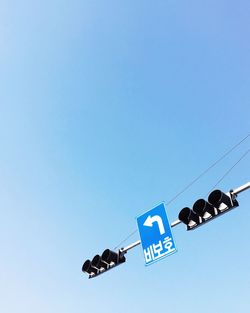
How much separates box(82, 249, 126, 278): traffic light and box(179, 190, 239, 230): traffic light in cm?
232

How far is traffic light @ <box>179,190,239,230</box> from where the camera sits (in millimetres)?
6188

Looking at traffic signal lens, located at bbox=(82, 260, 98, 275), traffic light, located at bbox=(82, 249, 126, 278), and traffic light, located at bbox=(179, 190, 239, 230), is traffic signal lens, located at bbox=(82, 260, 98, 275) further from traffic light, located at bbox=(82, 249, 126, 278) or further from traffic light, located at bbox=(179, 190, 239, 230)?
traffic light, located at bbox=(179, 190, 239, 230)

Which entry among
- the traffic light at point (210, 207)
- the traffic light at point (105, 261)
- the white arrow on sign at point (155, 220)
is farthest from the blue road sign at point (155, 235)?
the traffic light at point (105, 261)

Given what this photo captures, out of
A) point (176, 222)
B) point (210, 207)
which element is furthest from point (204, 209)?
point (176, 222)

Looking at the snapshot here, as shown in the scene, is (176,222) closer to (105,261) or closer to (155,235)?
(155,235)

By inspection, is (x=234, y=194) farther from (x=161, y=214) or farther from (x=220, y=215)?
(x=161, y=214)

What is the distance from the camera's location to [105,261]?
7918 millimetres

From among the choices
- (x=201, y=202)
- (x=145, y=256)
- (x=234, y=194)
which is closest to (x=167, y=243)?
(x=145, y=256)

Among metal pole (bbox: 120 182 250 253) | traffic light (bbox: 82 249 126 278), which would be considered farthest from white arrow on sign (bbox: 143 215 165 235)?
traffic light (bbox: 82 249 126 278)

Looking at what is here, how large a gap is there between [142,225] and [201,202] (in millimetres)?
1757

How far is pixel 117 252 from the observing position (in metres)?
8.01

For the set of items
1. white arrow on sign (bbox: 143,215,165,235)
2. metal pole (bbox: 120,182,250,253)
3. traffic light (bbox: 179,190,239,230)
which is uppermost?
white arrow on sign (bbox: 143,215,165,235)

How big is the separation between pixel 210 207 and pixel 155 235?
1558 millimetres

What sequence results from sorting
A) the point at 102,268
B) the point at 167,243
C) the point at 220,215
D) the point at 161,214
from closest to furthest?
the point at 220,215 → the point at 167,243 → the point at 161,214 → the point at 102,268
